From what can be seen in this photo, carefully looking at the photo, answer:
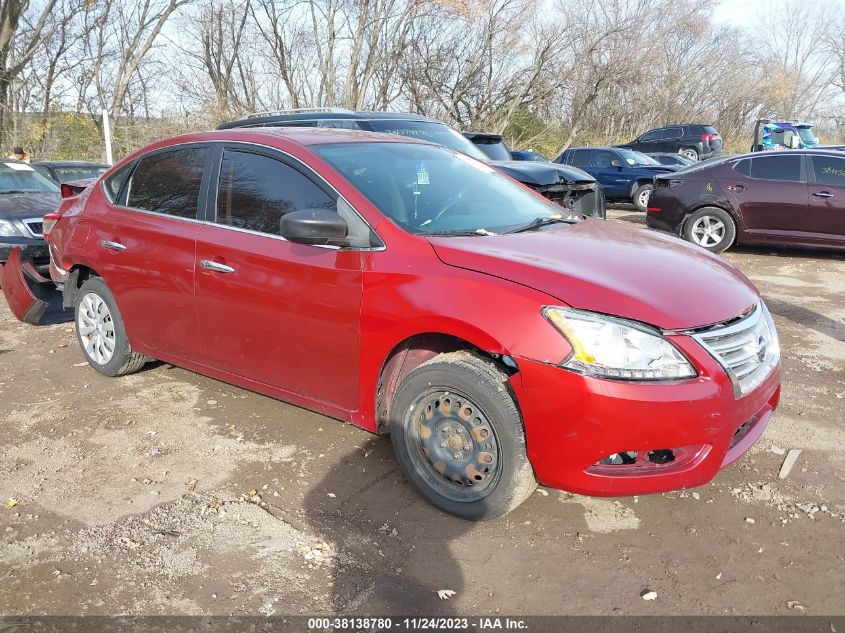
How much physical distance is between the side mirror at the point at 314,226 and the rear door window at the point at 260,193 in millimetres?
225

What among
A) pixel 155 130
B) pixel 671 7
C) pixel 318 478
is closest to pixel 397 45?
pixel 155 130

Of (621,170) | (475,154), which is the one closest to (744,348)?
(475,154)

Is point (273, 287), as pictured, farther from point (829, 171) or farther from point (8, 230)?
point (829, 171)

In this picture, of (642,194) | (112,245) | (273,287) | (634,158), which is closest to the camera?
(273,287)

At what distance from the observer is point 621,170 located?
16.8 meters

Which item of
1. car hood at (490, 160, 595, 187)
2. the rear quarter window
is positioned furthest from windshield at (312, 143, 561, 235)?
car hood at (490, 160, 595, 187)

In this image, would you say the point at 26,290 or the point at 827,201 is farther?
the point at 827,201

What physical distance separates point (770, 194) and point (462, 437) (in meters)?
8.44

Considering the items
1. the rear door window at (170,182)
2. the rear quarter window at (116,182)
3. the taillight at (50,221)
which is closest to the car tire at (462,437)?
the rear door window at (170,182)

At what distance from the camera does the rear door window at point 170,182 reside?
4.16 meters

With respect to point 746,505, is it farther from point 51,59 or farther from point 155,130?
point 51,59

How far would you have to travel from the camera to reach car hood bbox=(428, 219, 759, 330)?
280 centimetres

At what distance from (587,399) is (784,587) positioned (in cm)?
104

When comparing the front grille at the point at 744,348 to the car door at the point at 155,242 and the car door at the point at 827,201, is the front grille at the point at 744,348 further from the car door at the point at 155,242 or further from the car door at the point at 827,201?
the car door at the point at 827,201
